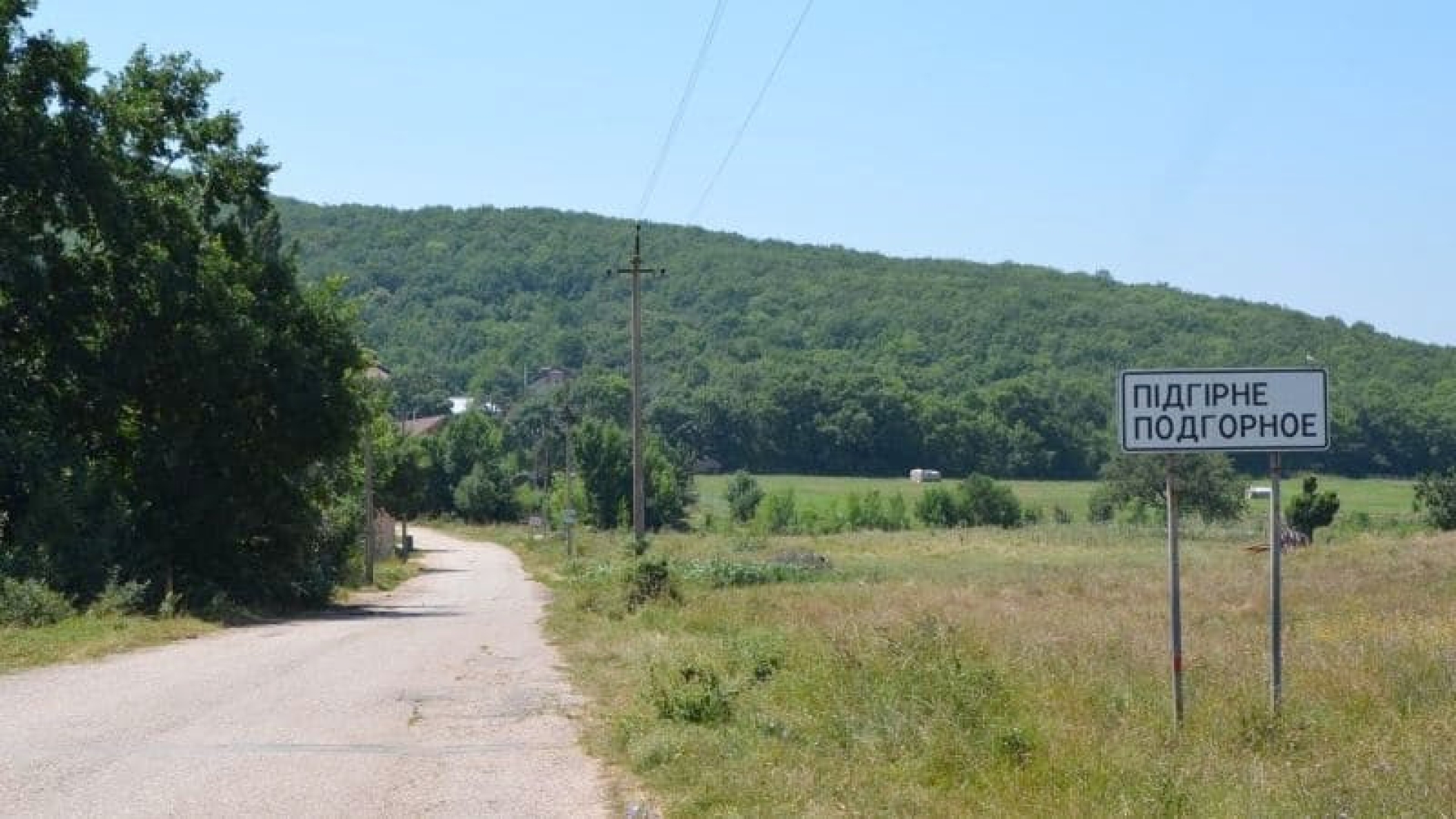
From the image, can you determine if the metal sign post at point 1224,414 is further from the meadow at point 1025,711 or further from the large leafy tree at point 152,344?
the large leafy tree at point 152,344

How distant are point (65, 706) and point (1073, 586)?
84.9 ft

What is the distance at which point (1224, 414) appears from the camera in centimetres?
954

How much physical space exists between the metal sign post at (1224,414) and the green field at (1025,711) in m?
1.02

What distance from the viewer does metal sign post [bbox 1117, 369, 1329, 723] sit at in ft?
31.0

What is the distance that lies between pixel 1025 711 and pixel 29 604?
17309 mm

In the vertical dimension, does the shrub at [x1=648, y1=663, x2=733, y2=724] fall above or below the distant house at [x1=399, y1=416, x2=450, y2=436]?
below

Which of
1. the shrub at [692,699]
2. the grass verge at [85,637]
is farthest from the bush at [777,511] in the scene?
the shrub at [692,699]

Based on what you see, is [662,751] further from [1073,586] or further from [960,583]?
[960,583]

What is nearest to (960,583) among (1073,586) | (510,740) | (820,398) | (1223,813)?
(1073,586)

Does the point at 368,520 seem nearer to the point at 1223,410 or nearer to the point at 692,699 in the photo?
the point at 692,699

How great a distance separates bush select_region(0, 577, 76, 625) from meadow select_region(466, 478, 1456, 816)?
25.0ft

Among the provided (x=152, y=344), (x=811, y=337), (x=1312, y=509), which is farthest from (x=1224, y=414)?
(x=811, y=337)

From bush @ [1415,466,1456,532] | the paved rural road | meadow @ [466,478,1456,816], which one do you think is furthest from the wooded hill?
the paved rural road

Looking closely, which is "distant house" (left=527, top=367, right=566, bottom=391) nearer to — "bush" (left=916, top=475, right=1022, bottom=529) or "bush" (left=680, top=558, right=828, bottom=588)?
"bush" (left=916, top=475, right=1022, bottom=529)
